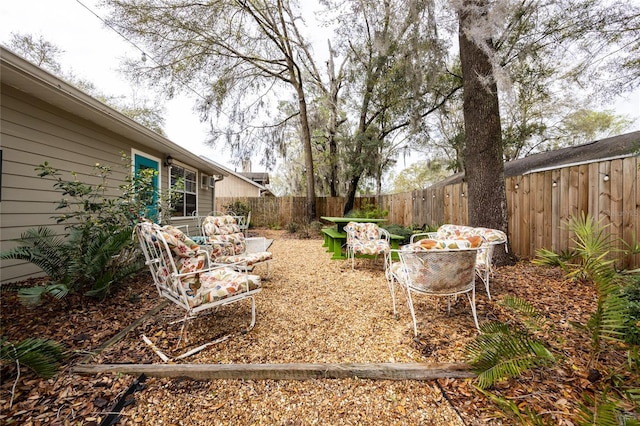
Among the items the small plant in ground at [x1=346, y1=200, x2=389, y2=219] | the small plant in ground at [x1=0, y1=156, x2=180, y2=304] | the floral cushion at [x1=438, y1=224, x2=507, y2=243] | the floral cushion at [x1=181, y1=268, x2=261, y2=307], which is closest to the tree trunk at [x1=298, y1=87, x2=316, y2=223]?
the small plant in ground at [x1=346, y1=200, x2=389, y2=219]

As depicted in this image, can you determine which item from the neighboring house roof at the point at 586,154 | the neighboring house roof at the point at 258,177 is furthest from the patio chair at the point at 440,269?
the neighboring house roof at the point at 258,177

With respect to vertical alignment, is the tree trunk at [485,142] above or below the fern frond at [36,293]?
above

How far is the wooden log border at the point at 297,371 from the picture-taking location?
165 centimetres

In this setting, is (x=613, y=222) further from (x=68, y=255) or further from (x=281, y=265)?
(x=68, y=255)

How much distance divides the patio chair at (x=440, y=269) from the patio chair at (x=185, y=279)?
4.68 feet

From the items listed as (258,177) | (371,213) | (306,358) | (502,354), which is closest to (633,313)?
(502,354)

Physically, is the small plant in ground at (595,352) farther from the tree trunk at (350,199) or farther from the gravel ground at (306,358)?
the tree trunk at (350,199)

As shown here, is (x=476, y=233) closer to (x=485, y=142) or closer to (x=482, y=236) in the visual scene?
(x=482, y=236)

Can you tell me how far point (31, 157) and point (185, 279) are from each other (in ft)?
10.5

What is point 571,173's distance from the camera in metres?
3.41

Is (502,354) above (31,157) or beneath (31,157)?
beneath

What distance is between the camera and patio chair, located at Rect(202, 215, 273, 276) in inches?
141

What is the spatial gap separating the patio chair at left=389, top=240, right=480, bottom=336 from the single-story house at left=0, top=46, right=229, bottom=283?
12.5 feet

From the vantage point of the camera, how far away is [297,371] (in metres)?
1.67
